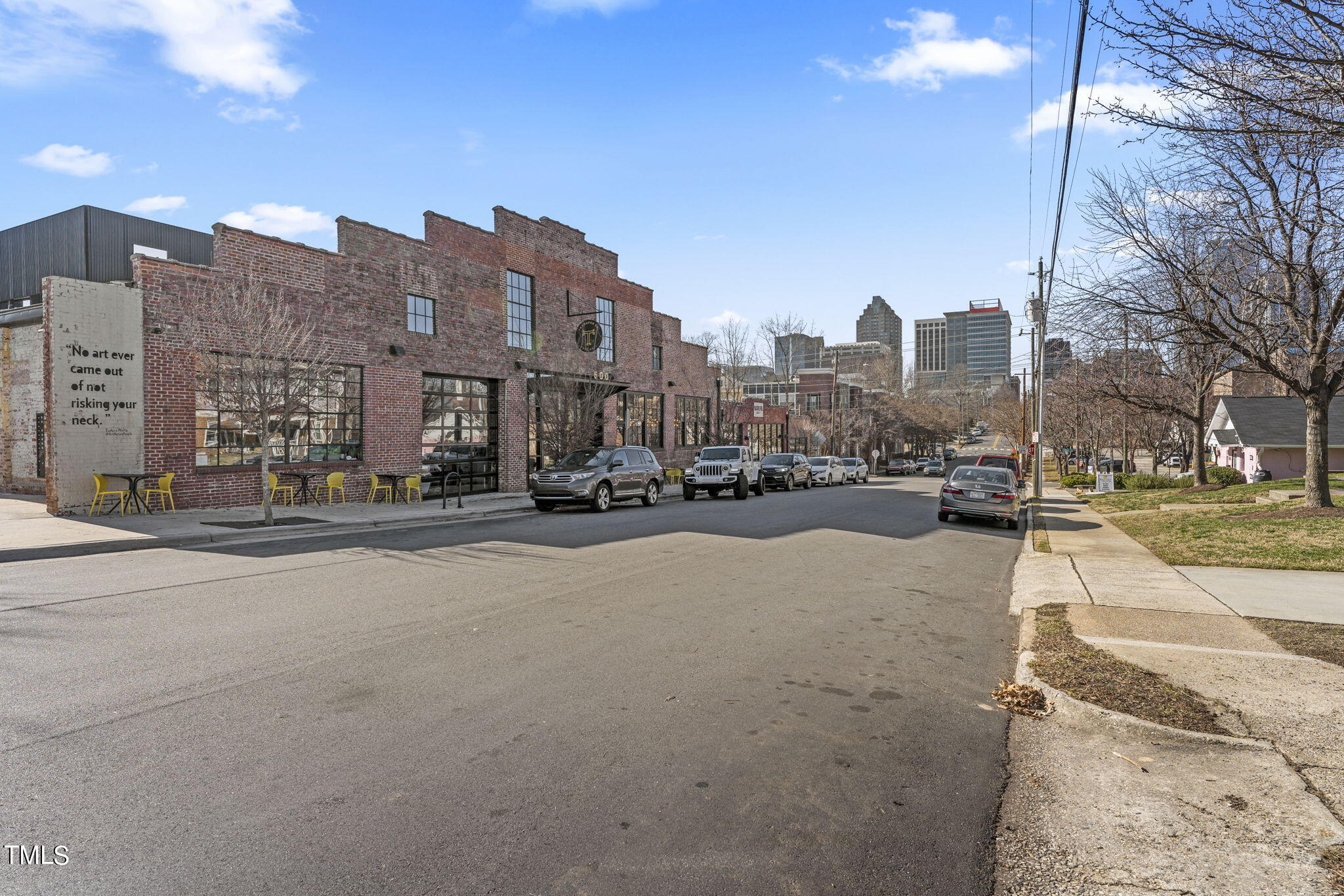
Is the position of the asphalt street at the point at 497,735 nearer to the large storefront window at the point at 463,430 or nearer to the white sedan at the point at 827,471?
the large storefront window at the point at 463,430

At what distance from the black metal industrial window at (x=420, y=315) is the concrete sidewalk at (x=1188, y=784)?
797 inches

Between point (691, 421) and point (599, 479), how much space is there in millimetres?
20206

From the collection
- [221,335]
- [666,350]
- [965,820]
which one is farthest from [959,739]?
[666,350]

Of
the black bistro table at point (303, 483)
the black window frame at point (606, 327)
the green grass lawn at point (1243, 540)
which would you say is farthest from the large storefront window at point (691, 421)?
the green grass lawn at point (1243, 540)

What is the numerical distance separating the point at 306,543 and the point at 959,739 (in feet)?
36.9

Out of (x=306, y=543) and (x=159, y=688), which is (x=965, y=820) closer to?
(x=159, y=688)

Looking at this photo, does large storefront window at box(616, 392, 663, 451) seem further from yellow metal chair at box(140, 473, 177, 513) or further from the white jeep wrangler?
yellow metal chair at box(140, 473, 177, 513)

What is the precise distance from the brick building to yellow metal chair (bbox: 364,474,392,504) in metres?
0.31

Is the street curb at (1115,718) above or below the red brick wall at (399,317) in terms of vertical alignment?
below

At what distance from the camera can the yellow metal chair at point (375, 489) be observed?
20625 mm

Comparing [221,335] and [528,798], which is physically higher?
[221,335]

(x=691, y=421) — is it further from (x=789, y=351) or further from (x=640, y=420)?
(x=789, y=351)

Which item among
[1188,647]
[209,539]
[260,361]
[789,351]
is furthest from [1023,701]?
[789,351]

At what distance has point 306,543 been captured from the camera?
12.5 m
